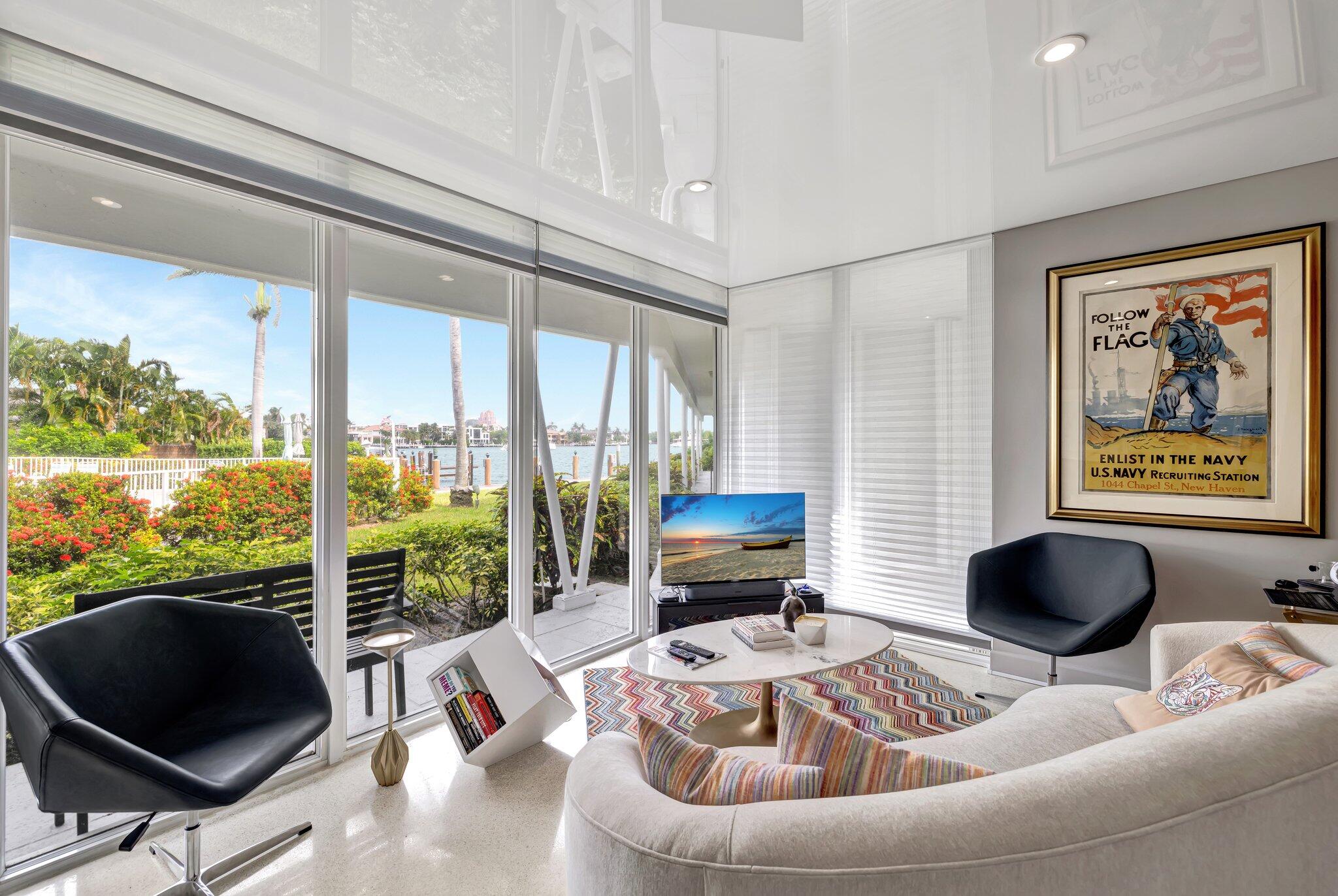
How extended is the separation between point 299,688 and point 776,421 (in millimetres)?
3305

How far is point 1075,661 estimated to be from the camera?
3104 millimetres

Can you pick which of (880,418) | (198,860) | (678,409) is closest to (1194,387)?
(880,418)

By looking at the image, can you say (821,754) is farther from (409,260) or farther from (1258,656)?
(409,260)

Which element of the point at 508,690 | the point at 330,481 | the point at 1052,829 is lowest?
the point at 508,690

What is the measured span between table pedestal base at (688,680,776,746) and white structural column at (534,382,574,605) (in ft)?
4.14

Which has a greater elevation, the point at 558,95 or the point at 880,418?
the point at 558,95

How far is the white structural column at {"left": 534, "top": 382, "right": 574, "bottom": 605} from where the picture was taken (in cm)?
343

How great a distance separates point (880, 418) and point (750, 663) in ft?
6.98

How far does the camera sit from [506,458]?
10.4 ft

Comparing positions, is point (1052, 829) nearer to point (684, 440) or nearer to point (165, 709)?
point (165, 709)

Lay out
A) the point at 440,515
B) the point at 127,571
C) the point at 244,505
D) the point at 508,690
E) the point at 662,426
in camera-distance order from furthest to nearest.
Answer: the point at 662,426
the point at 440,515
the point at 508,690
the point at 244,505
the point at 127,571

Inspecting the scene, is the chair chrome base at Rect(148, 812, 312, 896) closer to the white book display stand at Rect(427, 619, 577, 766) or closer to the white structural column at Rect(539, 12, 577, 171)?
the white book display stand at Rect(427, 619, 577, 766)

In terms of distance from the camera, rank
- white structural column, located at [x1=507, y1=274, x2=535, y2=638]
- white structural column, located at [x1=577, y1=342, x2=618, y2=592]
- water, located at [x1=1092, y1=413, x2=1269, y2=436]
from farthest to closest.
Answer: white structural column, located at [x1=577, y1=342, x2=618, y2=592] < white structural column, located at [x1=507, y1=274, x2=535, y2=638] < water, located at [x1=1092, y1=413, x2=1269, y2=436]

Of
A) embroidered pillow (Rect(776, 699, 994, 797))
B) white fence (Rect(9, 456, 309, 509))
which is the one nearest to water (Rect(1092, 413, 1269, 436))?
embroidered pillow (Rect(776, 699, 994, 797))
